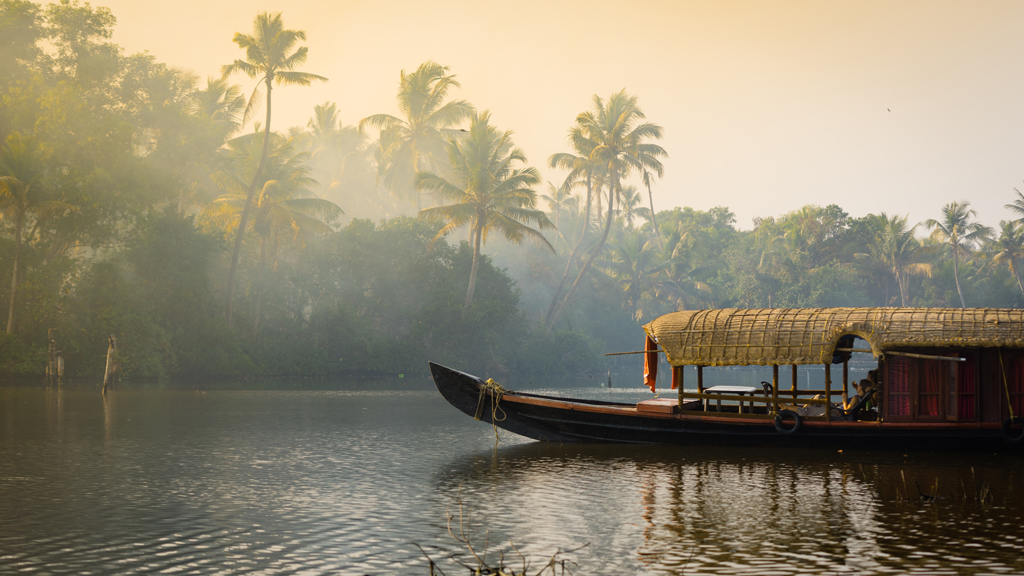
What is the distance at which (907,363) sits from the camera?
16.6 meters

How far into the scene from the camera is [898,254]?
66.4m

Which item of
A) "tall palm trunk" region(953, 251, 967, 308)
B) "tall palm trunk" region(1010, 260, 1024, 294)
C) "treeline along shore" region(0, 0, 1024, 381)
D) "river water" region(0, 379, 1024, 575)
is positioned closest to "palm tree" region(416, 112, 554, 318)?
"treeline along shore" region(0, 0, 1024, 381)

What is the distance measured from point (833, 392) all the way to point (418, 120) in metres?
40.5

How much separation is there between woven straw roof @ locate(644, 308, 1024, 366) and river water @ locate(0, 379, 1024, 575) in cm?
207

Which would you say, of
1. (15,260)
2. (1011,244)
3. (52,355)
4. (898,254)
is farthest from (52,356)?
(1011,244)

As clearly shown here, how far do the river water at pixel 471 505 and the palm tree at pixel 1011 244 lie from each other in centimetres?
5829

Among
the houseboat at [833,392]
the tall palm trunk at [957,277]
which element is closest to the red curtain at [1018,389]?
the houseboat at [833,392]

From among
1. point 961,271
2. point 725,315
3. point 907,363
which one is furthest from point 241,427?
point 961,271

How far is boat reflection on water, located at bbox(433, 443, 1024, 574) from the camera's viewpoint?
30.5 ft

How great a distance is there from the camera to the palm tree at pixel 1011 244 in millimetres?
66562

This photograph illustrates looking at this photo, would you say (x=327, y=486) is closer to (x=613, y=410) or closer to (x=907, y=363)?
(x=613, y=410)

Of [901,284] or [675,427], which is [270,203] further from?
[901,284]

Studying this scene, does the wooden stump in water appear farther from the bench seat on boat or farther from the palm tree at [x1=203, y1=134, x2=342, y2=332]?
the bench seat on boat

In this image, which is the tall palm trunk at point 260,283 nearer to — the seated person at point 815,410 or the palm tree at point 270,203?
the palm tree at point 270,203
